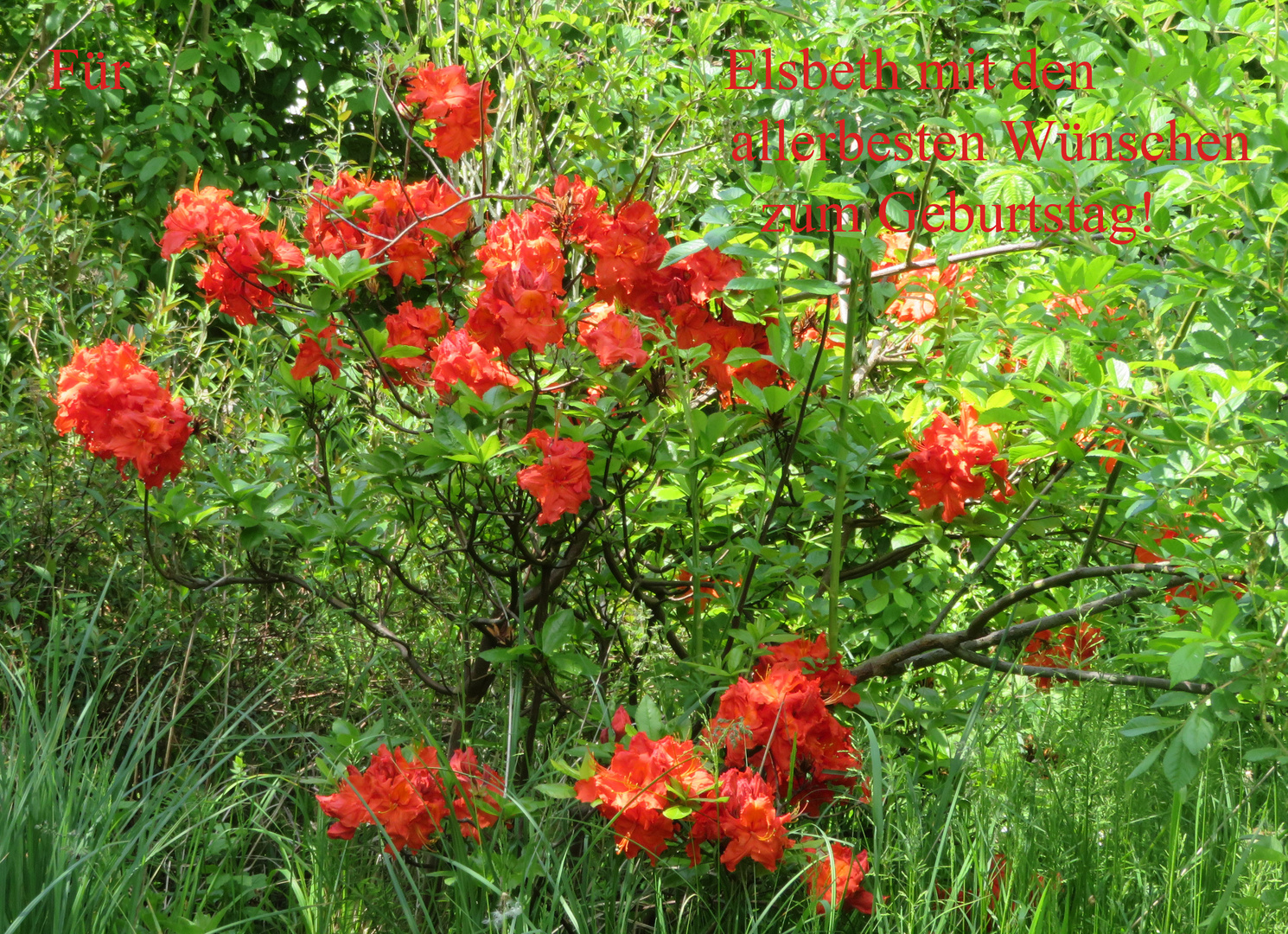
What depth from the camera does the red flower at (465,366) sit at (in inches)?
68.3

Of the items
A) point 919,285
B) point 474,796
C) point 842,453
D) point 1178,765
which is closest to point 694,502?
point 842,453

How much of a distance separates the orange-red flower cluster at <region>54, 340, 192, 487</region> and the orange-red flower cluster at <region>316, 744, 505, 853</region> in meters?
0.68

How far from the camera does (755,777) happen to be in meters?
1.51

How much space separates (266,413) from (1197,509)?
2.62 m

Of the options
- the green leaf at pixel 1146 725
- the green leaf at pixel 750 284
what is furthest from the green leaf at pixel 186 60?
the green leaf at pixel 1146 725

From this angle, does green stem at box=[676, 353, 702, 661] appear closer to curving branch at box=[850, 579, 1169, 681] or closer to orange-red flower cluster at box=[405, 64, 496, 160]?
curving branch at box=[850, 579, 1169, 681]

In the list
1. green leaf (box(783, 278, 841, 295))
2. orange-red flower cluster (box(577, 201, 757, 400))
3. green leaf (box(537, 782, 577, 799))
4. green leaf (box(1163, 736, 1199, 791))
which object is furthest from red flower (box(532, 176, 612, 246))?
green leaf (box(1163, 736, 1199, 791))

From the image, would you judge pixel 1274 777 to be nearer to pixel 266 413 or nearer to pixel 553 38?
pixel 553 38

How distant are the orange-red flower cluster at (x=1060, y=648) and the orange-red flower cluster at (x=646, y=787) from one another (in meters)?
0.80

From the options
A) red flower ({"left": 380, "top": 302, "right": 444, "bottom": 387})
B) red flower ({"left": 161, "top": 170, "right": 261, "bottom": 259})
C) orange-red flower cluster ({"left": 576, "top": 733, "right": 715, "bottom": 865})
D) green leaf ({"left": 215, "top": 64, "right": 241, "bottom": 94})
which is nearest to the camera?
orange-red flower cluster ({"left": 576, "top": 733, "right": 715, "bottom": 865})

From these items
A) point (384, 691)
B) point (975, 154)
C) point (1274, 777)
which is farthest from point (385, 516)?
point (1274, 777)

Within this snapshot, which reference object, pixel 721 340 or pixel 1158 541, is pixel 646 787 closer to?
pixel 721 340

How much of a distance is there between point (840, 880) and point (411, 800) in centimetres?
63

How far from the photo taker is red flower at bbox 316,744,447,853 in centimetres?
158
